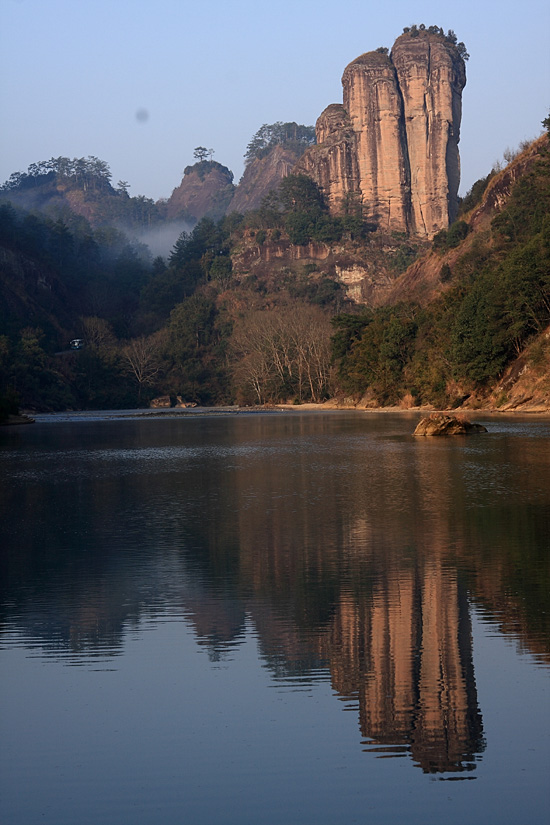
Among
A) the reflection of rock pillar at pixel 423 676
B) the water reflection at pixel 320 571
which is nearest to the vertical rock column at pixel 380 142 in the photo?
the water reflection at pixel 320 571

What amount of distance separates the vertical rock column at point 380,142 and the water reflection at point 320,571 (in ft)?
455

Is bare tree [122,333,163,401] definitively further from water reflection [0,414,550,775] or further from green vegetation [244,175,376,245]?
water reflection [0,414,550,775]

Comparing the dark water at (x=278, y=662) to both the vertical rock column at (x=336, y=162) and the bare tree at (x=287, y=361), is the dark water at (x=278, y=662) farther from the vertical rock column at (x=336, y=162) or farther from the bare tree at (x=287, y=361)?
the vertical rock column at (x=336, y=162)

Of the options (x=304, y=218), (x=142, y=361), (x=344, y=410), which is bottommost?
(x=344, y=410)

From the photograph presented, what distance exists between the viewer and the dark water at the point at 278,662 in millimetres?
6199

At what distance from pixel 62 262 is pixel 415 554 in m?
157

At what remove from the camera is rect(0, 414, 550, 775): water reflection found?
8.52 m

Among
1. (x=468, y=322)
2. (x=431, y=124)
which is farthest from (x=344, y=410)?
(x=431, y=124)

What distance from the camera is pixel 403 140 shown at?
166 m

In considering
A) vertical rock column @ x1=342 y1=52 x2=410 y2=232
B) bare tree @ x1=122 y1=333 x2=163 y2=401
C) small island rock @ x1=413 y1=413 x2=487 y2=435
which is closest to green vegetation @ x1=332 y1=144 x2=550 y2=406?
small island rock @ x1=413 y1=413 x2=487 y2=435

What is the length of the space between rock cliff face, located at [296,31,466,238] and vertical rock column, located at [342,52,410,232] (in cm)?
17

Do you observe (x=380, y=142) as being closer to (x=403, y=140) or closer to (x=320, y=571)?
(x=403, y=140)

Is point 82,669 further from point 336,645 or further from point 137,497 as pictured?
point 137,497

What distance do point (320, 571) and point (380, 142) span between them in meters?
161
